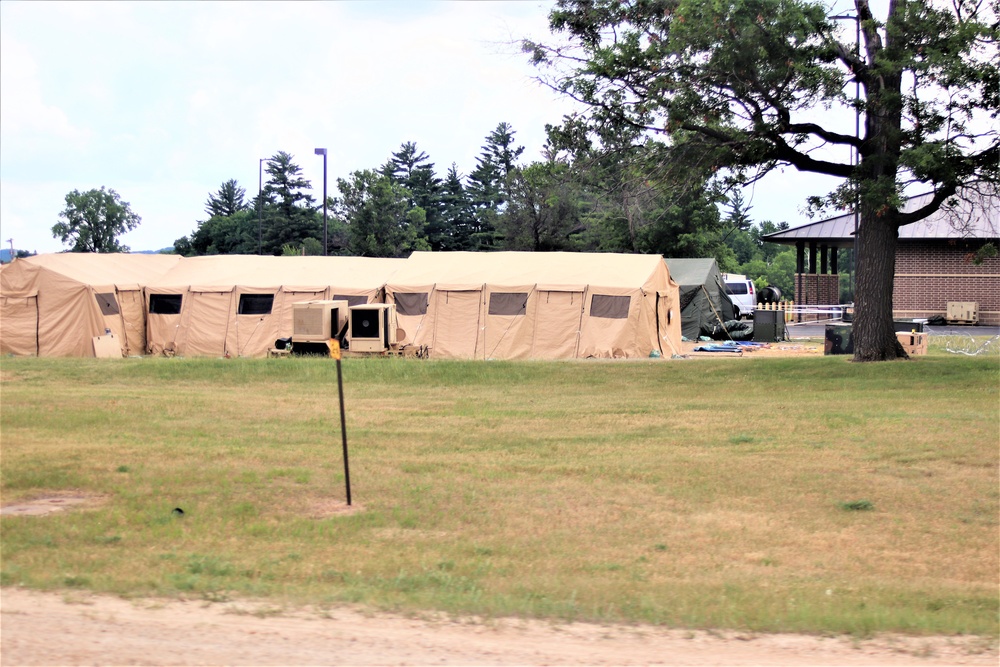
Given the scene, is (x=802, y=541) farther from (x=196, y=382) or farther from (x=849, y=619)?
(x=196, y=382)

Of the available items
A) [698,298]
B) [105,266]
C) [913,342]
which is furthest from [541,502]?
[698,298]

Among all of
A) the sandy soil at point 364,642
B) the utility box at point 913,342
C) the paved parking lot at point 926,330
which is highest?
the paved parking lot at point 926,330

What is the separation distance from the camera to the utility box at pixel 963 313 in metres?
41.3

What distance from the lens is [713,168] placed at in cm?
1939

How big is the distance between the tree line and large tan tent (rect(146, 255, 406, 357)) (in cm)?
573

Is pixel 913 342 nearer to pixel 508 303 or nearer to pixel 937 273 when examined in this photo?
pixel 508 303

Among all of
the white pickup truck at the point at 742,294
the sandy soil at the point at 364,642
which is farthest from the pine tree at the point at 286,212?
the sandy soil at the point at 364,642

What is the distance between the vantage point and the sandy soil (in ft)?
17.8

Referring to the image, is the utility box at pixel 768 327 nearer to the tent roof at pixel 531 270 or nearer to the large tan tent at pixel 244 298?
the tent roof at pixel 531 270

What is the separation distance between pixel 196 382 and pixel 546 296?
9477 mm

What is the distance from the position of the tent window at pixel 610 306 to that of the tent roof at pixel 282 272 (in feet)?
20.0

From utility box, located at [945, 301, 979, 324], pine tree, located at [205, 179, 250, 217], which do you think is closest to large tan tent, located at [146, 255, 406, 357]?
utility box, located at [945, 301, 979, 324]

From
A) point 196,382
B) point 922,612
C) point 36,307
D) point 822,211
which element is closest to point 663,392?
point 822,211

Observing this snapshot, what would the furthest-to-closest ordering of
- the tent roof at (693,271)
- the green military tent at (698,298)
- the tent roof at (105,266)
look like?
the tent roof at (693,271) < the green military tent at (698,298) < the tent roof at (105,266)
